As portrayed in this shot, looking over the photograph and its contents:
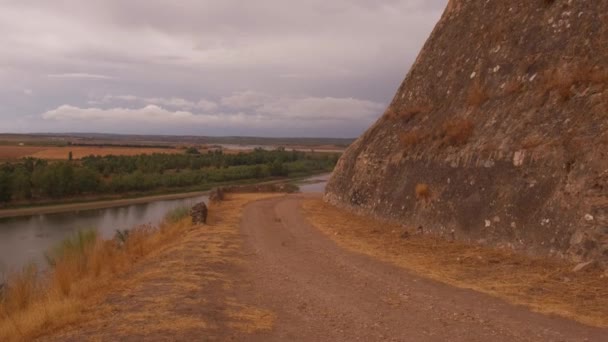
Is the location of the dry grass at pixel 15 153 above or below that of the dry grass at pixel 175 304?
below

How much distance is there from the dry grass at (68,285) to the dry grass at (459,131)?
8325 millimetres

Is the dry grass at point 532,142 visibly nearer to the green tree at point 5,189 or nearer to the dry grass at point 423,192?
the dry grass at point 423,192

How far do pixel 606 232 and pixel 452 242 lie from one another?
3.87m

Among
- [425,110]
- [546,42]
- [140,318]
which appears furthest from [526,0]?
[140,318]

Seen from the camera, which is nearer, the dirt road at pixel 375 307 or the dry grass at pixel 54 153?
the dirt road at pixel 375 307

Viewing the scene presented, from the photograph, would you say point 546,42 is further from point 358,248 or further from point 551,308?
point 551,308

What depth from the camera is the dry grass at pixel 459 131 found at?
14.2 m

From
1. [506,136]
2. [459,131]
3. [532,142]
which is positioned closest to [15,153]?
[459,131]

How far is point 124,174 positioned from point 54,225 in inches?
1073

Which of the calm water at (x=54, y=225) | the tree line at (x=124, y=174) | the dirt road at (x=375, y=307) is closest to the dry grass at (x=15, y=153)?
the tree line at (x=124, y=174)

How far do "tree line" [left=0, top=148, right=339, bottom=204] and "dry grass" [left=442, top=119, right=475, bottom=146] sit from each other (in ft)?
156

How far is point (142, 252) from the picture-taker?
43.1ft

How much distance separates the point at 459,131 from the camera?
47.3ft

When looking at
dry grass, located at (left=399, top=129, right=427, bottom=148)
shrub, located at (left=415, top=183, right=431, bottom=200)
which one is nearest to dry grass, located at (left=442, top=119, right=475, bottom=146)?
shrub, located at (left=415, top=183, right=431, bottom=200)
